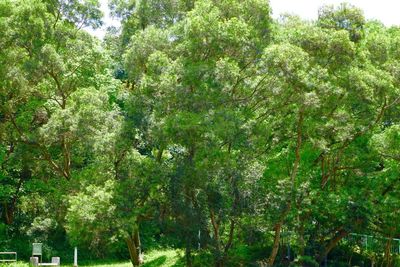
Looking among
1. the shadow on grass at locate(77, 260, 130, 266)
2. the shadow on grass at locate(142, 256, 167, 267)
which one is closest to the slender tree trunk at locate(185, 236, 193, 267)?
the shadow on grass at locate(142, 256, 167, 267)

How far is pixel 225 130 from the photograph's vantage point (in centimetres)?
1267

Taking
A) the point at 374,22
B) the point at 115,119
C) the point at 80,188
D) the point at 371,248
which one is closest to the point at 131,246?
the point at 80,188

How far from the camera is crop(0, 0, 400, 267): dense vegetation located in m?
13.4

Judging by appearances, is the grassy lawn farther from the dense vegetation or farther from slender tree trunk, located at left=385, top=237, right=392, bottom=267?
slender tree trunk, located at left=385, top=237, right=392, bottom=267

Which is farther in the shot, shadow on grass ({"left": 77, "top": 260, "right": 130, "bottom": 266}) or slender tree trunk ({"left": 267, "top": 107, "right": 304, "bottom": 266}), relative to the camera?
shadow on grass ({"left": 77, "top": 260, "right": 130, "bottom": 266})

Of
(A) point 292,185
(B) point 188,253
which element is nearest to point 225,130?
(A) point 292,185

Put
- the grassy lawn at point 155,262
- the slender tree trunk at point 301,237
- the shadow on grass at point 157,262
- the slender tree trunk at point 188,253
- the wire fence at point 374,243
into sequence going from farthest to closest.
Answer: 1. the shadow on grass at point 157,262
2. the wire fence at point 374,243
3. the grassy lawn at point 155,262
4. the slender tree trunk at point 301,237
5. the slender tree trunk at point 188,253

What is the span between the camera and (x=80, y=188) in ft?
50.3

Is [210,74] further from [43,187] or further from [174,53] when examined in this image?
[43,187]

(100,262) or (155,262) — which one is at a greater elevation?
(100,262)

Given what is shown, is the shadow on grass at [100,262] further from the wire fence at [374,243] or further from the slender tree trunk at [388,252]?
the slender tree trunk at [388,252]

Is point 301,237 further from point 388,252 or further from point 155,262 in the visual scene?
point 155,262

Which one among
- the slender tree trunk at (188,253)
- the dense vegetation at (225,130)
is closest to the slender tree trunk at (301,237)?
the dense vegetation at (225,130)

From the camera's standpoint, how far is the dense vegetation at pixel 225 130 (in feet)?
44.1
